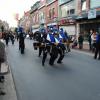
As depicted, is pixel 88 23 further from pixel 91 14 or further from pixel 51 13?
pixel 51 13

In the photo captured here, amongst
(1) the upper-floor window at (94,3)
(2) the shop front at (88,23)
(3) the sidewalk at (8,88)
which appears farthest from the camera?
(1) the upper-floor window at (94,3)

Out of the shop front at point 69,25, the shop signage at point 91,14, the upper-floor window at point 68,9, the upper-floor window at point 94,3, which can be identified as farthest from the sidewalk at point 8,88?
the upper-floor window at point 68,9

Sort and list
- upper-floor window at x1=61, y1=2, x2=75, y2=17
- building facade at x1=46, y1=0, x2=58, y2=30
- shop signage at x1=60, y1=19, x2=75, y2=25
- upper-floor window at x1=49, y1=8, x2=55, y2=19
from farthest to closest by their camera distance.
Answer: upper-floor window at x1=49, y1=8, x2=55, y2=19, building facade at x1=46, y1=0, x2=58, y2=30, upper-floor window at x1=61, y1=2, x2=75, y2=17, shop signage at x1=60, y1=19, x2=75, y2=25

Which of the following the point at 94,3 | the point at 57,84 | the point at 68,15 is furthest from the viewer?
the point at 68,15

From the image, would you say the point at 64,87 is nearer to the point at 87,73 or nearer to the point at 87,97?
the point at 87,97

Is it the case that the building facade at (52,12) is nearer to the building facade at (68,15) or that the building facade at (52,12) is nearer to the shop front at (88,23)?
the building facade at (68,15)

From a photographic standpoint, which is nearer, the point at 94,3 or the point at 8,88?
the point at 8,88

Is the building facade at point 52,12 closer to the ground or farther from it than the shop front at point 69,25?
farther from it

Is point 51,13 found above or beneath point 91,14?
above

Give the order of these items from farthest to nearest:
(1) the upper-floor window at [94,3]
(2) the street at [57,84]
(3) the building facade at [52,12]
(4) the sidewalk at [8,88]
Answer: (3) the building facade at [52,12], (1) the upper-floor window at [94,3], (2) the street at [57,84], (4) the sidewalk at [8,88]

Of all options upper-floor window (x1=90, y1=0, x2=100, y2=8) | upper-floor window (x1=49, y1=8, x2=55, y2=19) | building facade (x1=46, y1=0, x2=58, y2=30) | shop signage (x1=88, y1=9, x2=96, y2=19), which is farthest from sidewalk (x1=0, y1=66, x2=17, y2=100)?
upper-floor window (x1=49, y1=8, x2=55, y2=19)

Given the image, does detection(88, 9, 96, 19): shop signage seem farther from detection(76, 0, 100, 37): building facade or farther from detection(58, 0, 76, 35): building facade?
detection(58, 0, 76, 35): building facade

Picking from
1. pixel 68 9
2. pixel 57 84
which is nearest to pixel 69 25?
pixel 68 9

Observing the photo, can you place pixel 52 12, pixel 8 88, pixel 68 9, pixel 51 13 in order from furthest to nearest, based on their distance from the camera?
pixel 51 13
pixel 52 12
pixel 68 9
pixel 8 88
